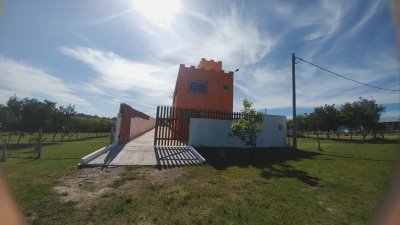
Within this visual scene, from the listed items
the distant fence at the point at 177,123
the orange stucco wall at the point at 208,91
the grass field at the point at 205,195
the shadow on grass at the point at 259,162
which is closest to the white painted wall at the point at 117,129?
the distant fence at the point at 177,123

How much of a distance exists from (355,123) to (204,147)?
32.1m

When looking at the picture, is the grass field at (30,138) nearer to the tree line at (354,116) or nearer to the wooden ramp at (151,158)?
the wooden ramp at (151,158)

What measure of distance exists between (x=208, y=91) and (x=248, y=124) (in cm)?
1004

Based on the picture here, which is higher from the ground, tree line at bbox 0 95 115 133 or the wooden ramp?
tree line at bbox 0 95 115 133

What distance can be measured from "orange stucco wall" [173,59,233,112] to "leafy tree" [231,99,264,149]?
348 inches

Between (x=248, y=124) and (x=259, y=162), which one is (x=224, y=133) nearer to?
(x=248, y=124)

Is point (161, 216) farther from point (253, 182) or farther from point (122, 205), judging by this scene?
point (253, 182)

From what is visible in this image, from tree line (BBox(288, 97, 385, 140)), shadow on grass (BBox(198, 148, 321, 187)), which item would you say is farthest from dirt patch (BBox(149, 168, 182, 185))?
tree line (BBox(288, 97, 385, 140))

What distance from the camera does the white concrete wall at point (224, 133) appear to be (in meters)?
15.0

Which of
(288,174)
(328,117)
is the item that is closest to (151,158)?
(288,174)

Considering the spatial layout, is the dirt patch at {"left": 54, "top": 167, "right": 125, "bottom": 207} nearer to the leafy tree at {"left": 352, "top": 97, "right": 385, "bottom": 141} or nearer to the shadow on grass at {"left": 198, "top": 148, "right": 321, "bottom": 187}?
the shadow on grass at {"left": 198, "top": 148, "right": 321, "bottom": 187}

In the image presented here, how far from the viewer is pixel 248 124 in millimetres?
13633

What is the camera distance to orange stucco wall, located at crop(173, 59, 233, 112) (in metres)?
22.3

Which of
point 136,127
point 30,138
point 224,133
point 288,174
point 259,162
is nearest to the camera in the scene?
point 288,174
